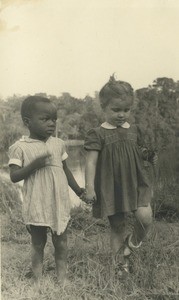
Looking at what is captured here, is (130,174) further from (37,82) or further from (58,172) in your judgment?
(37,82)

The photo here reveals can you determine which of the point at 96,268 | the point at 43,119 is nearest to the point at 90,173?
the point at 43,119

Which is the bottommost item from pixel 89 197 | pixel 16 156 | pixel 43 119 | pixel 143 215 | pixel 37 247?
pixel 37 247

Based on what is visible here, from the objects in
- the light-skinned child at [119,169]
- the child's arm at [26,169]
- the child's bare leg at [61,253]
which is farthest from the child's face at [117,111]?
the child's bare leg at [61,253]

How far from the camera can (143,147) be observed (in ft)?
7.14

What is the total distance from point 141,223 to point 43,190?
538 mm

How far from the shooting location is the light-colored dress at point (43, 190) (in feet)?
6.52

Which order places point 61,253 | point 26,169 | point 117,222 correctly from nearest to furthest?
point 26,169
point 61,253
point 117,222

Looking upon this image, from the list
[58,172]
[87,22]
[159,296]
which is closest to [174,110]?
[87,22]

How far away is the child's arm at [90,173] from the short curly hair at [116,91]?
0.89 ft

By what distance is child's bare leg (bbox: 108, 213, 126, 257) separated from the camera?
7.20ft

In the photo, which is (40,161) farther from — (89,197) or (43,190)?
(89,197)

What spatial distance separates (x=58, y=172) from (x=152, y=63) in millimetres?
914

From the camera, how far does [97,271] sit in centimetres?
205

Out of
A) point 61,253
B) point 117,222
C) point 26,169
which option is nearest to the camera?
point 26,169
